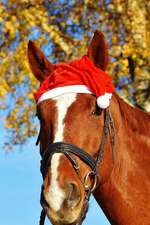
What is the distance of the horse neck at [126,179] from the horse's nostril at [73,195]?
0.55 metres

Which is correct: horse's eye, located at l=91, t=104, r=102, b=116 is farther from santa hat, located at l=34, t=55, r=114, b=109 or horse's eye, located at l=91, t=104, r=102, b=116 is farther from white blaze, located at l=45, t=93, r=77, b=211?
white blaze, located at l=45, t=93, r=77, b=211

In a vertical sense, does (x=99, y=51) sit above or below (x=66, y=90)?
above

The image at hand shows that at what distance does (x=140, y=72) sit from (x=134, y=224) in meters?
9.79

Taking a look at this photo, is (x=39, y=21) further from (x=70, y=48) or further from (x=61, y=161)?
(x=61, y=161)

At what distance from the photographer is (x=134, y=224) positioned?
4379 millimetres

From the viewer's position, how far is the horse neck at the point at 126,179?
14.4ft

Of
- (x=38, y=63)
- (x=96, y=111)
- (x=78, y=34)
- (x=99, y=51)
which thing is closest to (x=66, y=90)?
(x=96, y=111)

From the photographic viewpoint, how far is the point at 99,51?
441cm

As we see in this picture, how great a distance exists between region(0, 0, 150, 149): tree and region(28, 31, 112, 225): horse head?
8731mm

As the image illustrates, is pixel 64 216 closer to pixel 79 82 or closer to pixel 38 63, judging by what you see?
pixel 79 82

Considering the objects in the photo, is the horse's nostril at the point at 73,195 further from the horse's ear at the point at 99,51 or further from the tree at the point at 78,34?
the tree at the point at 78,34

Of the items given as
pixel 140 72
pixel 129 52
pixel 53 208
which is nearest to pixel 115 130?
pixel 53 208

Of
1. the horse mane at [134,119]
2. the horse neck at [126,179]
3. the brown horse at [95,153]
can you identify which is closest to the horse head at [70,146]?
the brown horse at [95,153]

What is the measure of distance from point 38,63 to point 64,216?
1.37m
